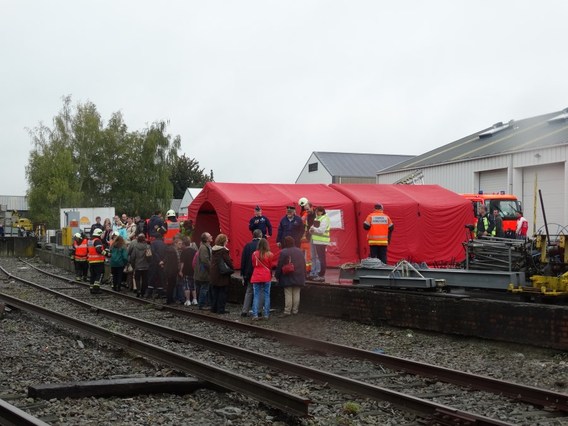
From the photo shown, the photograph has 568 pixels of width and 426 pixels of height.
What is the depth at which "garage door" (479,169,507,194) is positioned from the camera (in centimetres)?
3134

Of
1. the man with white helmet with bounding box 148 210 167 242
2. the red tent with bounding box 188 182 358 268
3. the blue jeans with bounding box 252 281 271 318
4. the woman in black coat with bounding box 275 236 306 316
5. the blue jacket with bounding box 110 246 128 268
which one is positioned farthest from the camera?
the blue jacket with bounding box 110 246 128 268

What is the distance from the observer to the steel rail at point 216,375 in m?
6.56

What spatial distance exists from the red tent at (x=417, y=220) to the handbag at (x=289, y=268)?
19.6 ft

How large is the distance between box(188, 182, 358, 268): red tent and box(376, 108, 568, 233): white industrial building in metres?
6.79

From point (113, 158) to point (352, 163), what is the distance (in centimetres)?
2091

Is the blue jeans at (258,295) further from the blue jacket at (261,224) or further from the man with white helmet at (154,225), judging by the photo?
the man with white helmet at (154,225)

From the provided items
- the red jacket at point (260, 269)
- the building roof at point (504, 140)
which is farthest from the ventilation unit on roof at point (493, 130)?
the red jacket at point (260, 269)

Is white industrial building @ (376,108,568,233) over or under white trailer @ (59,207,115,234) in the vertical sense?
over

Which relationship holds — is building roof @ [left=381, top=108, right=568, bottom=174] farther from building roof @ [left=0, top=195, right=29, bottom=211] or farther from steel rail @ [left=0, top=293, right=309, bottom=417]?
building roof @ [left=0, top=195, right=29, bottom=211]

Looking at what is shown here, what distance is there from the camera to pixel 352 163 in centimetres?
6531

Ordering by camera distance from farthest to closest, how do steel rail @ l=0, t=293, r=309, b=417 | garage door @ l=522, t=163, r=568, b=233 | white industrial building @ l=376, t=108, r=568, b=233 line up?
garage door @ l=522, t=163, r=568, b=233 → white industrial building @ l=376, t=108, r=568, b=233 → steel rail @ l=0, t=293, r=309, b=417

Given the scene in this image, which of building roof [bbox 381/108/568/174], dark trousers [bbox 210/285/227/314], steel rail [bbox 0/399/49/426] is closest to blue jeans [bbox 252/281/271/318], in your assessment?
dark trousers [bbox 210/285/227/314]

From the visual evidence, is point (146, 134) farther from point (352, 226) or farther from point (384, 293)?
point (384, 293)

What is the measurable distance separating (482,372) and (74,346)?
18.8ft
